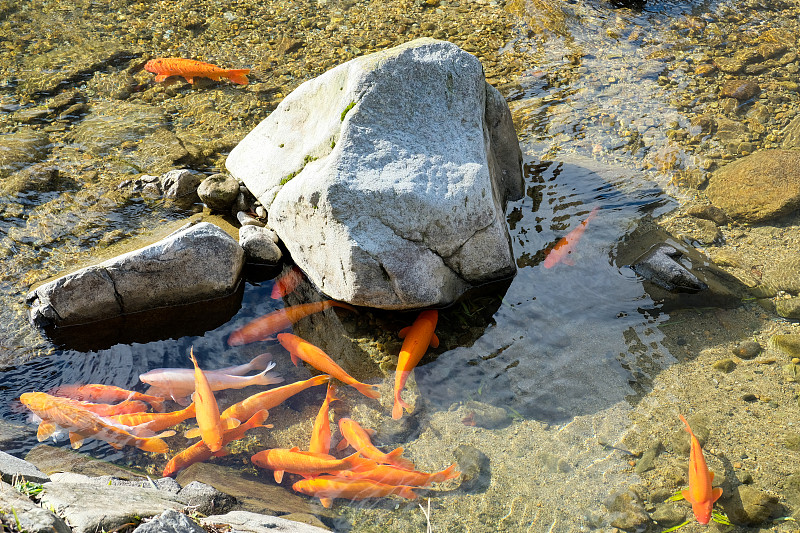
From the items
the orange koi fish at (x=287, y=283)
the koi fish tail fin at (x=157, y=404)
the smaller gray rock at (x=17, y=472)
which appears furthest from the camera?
the orange koi fish at (x=287, y=283)

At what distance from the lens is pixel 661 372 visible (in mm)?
5004

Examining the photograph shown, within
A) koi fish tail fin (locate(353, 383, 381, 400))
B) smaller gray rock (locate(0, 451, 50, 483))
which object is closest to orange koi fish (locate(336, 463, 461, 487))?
koi fish tail fin (locate(353, 383, 381, 400))

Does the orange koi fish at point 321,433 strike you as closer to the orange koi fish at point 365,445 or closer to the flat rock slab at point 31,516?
the orange koi fish at point 365,445

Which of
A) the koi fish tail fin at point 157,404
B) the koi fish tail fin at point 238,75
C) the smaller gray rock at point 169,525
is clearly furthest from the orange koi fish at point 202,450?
the koi fish tail fin at point 238,75

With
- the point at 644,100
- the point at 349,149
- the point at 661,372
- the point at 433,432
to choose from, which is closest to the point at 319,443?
the point at 433,432

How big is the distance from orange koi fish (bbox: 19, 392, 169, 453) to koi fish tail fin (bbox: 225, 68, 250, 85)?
575cm

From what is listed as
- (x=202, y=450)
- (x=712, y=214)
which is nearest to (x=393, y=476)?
→ (x=202, y=450)

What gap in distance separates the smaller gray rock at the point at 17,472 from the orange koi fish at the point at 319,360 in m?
2.23

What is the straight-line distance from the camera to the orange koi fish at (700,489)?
3.96 meters

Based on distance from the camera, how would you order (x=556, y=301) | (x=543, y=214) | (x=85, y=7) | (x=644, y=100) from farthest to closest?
(x=85, y=7) → (x=644, y=100) → (x=543, y=214) → (x=556, y=301)

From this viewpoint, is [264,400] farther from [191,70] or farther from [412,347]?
[191,70]

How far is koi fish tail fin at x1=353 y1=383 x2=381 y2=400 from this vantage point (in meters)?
5.06

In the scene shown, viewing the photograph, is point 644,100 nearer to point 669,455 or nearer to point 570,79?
point 570,79

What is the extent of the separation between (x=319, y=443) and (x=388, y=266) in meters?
1.60
